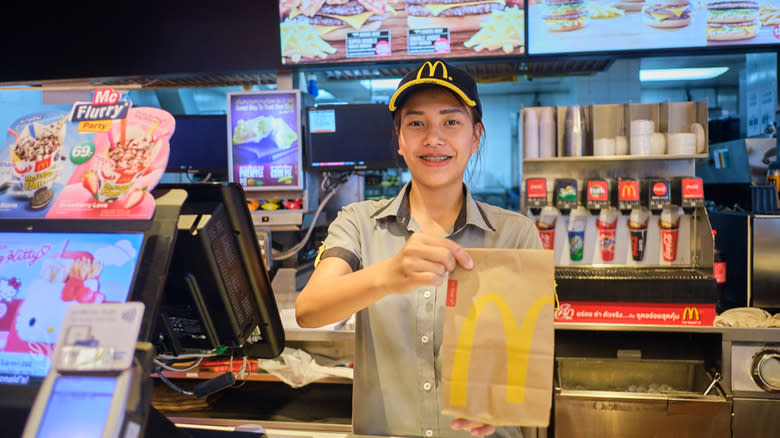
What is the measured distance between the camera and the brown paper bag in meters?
0.73

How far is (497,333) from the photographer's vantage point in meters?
0.74

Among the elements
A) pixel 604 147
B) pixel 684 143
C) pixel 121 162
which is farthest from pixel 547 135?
pixel 121 162

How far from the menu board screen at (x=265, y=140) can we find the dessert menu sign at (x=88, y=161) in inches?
106

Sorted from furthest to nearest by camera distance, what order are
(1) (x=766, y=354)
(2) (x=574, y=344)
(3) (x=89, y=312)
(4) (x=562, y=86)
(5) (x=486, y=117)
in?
(5) (x=486, y=117) < (4) (x=562, y=86) < (2) (x=574, y=344) < (1) (x=766, y=354) < (3) (x=89, y=312)

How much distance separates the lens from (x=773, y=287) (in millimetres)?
2742

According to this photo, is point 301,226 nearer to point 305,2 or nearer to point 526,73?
point 305,2

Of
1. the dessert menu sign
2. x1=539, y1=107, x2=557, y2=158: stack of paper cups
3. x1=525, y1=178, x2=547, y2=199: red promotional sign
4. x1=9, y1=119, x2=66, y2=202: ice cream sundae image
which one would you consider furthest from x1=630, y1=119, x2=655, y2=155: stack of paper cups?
x1=9, y1=119, x2=66, y2=202: ice cream sundae image

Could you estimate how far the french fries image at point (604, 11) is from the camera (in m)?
3.14

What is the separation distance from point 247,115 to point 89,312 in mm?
3181

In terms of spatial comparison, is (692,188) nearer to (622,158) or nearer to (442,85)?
(622,158)

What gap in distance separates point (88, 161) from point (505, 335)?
733 mm

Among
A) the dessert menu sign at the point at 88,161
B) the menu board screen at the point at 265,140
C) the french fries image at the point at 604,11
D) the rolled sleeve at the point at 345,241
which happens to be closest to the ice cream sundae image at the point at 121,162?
the dessert menu sign at the point at 88,161

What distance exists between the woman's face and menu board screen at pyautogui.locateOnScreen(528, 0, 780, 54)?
2.31 m

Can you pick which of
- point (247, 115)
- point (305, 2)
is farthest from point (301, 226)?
point (305, 2)
